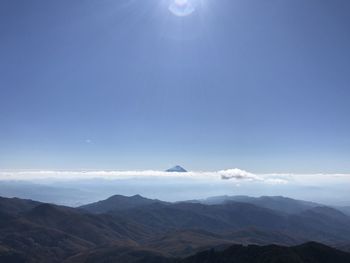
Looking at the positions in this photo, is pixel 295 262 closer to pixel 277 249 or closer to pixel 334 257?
pixel 277 249

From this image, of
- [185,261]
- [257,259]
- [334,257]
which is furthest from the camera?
[185,261]

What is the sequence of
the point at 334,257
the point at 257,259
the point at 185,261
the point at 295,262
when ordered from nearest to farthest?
the point at 295,262
the point at 257,259
the point at 334,257
the point at 185,261

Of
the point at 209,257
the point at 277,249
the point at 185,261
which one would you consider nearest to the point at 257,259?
the point at 277,249

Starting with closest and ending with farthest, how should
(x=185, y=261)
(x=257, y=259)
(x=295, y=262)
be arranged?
(x=295, y=262)
(x=257, y=259)
(x=185, y=261)

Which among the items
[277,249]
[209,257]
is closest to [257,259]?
[277,249]

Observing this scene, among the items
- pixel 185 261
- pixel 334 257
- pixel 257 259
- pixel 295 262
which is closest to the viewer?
pixel 295 262

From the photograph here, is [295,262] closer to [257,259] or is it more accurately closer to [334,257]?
[257,259]

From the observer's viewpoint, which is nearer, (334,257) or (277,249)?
(277,249)

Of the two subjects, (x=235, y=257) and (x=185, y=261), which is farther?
(x=185, y=261)
